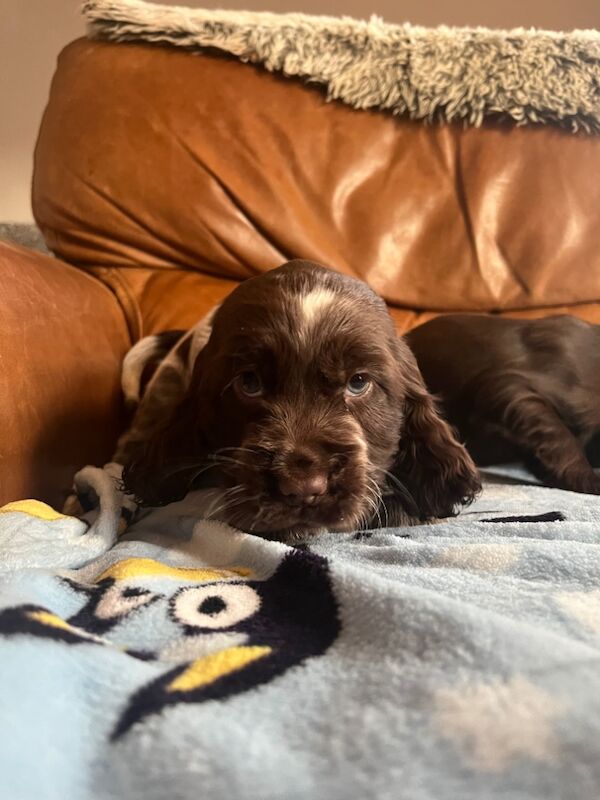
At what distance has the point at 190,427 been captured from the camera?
1.51 m

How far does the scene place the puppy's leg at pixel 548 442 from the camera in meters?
1.75

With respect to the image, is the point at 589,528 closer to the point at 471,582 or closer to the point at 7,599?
the point at 471,582

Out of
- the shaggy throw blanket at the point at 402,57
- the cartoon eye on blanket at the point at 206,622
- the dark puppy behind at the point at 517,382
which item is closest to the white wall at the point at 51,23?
the shaggy throw blanket at the point at 402,57

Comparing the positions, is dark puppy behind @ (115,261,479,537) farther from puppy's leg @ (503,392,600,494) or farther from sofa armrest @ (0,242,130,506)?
puppy's leg @ (503,392,600,494)

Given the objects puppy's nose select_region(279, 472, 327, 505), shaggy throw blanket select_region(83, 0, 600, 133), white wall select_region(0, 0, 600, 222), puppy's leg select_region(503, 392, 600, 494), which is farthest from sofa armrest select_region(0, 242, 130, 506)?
white wall select_region(0, 0, 600, 222)

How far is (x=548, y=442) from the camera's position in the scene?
5.99 feet

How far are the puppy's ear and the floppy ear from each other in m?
0.43

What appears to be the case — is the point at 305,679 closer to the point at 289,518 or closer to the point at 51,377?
the point at 289,518

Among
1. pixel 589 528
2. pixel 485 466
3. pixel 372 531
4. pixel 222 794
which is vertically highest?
pixel 222 794

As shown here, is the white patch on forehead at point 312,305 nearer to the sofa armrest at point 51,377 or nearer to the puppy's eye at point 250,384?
the puppy's eye at point 250,384

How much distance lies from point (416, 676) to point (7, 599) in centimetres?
45

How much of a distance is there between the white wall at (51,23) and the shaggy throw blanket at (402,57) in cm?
119

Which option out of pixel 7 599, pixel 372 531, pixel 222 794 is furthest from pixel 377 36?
pixel 222 794

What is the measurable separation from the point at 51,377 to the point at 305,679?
1.07m
